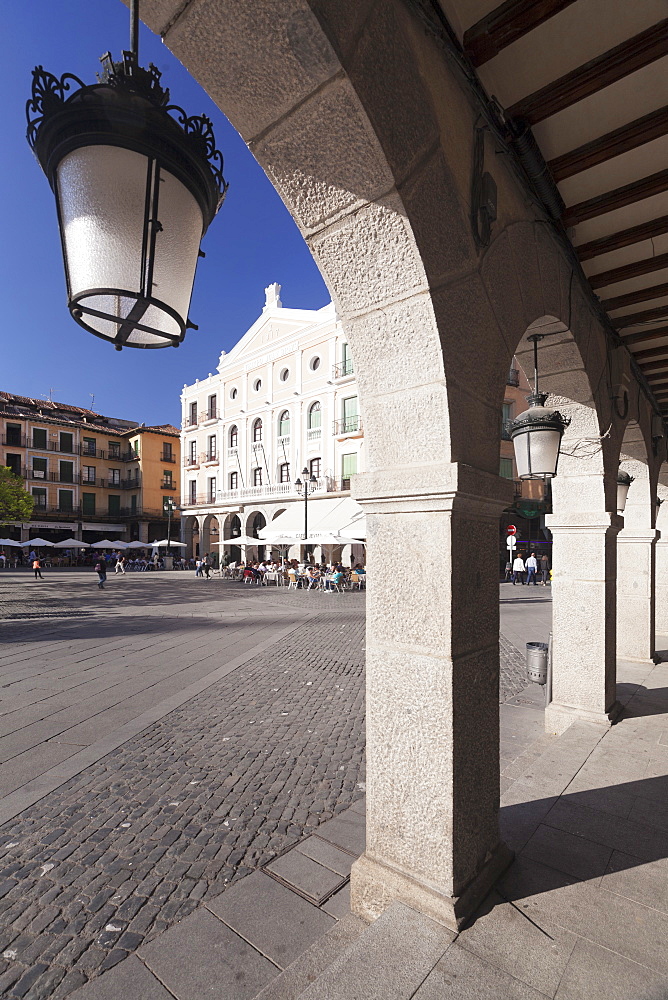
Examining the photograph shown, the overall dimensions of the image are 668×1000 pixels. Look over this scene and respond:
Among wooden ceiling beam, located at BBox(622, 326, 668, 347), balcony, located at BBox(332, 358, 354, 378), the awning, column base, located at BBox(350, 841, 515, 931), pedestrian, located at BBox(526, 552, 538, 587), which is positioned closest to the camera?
column base, located at BBox(350, 841, 515, 931)

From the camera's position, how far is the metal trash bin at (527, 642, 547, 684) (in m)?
4.51

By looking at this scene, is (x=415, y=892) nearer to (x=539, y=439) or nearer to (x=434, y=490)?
(x=434, y=490)

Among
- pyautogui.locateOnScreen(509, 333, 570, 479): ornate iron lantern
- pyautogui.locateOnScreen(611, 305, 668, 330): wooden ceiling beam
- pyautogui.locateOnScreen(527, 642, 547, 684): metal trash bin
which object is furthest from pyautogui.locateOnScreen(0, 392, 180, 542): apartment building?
pyautogui.locateOnScreen(509, 333, 570, 479): ornate iron lantern

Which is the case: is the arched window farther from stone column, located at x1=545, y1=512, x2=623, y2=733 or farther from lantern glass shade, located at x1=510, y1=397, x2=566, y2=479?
lantern glass shade, located at x1=510, y1=397, x2=566, y2=479

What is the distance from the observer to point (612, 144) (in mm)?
2330

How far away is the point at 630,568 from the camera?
19.8ft

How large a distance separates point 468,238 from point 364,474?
97cm

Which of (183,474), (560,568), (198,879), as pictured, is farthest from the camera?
(183,474)

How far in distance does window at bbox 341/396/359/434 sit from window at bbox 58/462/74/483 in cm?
2564

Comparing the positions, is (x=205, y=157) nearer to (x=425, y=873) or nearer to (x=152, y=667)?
(x=425, y=873)

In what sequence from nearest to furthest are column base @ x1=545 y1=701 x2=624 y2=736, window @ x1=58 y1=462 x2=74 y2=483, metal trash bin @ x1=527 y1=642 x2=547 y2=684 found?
column base @ x1=545 y1=701 x2=624 y2=736 → metal trash bin @ x1=527 y1=642 x2=547 y2=684 → window @ x1=58 y1=462 x2=74 y2=483

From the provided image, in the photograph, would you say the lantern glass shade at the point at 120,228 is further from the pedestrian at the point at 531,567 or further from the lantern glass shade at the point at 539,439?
the pedestrian at the point at 531,567

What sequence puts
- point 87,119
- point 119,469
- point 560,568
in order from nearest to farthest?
point 87,119, point 560,568, point 119,469

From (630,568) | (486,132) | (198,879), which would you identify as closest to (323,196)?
(486,132)
